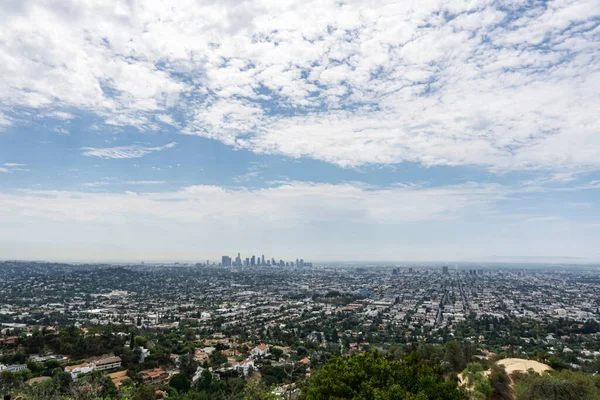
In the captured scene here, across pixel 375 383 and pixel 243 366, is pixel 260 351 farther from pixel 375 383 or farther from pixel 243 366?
pixel 375 383

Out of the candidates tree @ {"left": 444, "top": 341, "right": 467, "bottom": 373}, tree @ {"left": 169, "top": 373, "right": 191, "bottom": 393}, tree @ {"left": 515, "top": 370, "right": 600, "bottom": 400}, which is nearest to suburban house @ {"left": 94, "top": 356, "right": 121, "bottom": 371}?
tree @ {"left": 169, "top": 373, "right": 191, "bottom": 393}

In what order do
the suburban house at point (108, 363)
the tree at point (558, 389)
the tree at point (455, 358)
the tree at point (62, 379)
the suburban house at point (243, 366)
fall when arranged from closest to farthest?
the tree at point (558, 389)
the tree at point (62, 379)
the tree at point (455, 358)
the suburban house at point (108, 363)
the suburban house at point (243, 366)

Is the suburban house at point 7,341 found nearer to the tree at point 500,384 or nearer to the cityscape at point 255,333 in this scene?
the cityscape at point 255,333

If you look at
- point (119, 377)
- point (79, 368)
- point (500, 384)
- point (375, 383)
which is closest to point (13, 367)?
point (79, 368)

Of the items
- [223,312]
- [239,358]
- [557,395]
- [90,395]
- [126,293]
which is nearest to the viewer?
[90,395]

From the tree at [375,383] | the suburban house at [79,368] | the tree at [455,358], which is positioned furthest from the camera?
the suburban house at [79,368]

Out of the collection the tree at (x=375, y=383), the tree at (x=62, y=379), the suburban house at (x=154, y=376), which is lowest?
the suburban house at (x=154, y=376)

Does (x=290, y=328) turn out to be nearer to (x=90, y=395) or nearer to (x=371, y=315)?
(x=371, y=315)

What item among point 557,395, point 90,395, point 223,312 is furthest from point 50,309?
point 557,395

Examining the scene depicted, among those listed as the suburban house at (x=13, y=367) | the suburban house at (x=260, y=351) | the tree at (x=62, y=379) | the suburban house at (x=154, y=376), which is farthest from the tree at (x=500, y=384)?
the suburban house at (x=13, y=367)

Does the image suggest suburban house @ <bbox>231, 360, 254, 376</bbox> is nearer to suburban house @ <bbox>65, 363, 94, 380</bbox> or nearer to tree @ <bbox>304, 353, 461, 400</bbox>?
suburban house @ <bbox>65, 363, 94, 380</bbox>

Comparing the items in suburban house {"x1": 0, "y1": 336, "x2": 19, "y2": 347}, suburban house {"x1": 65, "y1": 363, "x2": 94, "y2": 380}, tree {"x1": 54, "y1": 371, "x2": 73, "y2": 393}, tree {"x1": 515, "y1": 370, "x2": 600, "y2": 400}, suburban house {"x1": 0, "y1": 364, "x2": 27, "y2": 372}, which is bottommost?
suburban house {"x1": 65, "y1": 363, "x2": 94, "y2": 380}
